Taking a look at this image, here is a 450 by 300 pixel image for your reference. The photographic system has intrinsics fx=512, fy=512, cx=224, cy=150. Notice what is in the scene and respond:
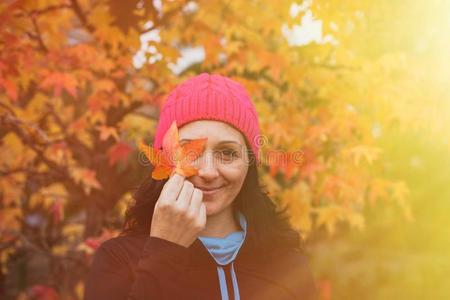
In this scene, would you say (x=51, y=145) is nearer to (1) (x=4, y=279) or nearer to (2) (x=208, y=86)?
(2) (x=208, y=86)

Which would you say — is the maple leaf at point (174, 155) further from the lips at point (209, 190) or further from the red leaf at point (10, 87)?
the red leaf at point (10, 87)

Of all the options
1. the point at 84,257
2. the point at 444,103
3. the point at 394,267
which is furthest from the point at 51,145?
the point at 394,267

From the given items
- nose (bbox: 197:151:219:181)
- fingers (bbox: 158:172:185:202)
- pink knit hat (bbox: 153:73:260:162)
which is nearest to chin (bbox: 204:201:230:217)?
nose (bbox: 197:151:219:181)

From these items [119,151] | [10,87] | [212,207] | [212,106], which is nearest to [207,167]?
[212,207]

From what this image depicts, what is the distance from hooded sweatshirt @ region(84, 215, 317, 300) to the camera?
1.77 meters

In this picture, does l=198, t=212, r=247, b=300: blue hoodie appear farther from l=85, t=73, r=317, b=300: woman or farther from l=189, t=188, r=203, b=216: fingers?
l=189, t=188, r=203, b=216: fingers

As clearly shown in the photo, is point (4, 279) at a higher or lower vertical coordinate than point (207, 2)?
lower

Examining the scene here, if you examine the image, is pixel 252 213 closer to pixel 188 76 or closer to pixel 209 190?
pixel 209 190

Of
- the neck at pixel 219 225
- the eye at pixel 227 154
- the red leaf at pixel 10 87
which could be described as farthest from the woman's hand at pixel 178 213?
the red leaf at pixel 10 87

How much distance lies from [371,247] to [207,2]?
252 inches

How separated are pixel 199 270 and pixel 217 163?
1.45 feet

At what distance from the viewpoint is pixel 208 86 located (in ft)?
7.40

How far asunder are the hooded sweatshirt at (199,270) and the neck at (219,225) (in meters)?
0.03

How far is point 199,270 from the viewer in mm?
2053
